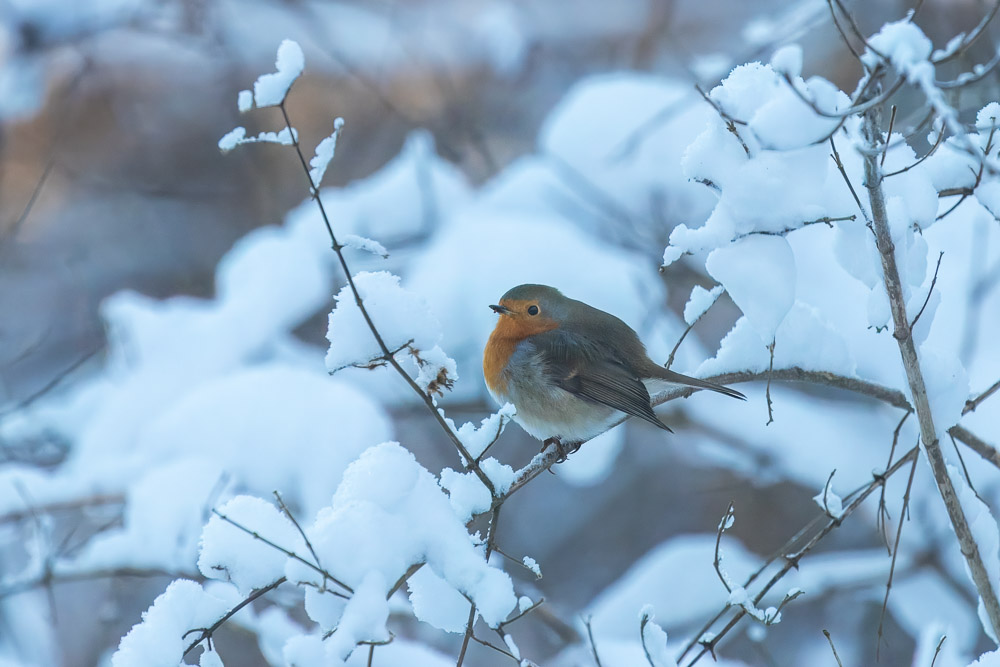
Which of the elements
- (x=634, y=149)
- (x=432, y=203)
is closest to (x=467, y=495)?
(x=634, y=149)

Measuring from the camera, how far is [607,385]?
110 inches

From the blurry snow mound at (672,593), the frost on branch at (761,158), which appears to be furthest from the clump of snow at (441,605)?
the blurry snow mound at (672,593)

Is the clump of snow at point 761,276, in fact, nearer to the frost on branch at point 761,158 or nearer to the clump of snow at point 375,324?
the frost on branch at point 761,158

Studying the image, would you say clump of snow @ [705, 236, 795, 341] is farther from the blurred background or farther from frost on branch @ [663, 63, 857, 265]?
the blurred background

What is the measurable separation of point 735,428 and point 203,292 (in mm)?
6211

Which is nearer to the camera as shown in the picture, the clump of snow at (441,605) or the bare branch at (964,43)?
the bare branch at (964,43)

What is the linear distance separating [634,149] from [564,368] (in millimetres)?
1948

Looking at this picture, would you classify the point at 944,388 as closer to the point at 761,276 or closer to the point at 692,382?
the point at 761,276

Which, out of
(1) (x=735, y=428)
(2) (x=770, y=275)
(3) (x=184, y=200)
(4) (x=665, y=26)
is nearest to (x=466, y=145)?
(4) (x=665, y=26)

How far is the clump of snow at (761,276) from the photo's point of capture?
1.43 meters

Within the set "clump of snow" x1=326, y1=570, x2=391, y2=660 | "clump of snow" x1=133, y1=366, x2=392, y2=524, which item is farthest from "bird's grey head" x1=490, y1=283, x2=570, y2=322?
"clump of snow" x1=326, y1=570, x2=391, y2=660

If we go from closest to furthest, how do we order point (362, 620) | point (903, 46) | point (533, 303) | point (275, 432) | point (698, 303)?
point (903, 46)
point (362, 620)
point (698, 303)
point (533, 303)
point (275, 432)

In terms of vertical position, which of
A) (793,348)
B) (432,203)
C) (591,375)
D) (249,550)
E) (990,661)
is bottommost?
(990,661)

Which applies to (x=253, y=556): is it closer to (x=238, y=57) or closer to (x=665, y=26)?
(x=665, y=26)
